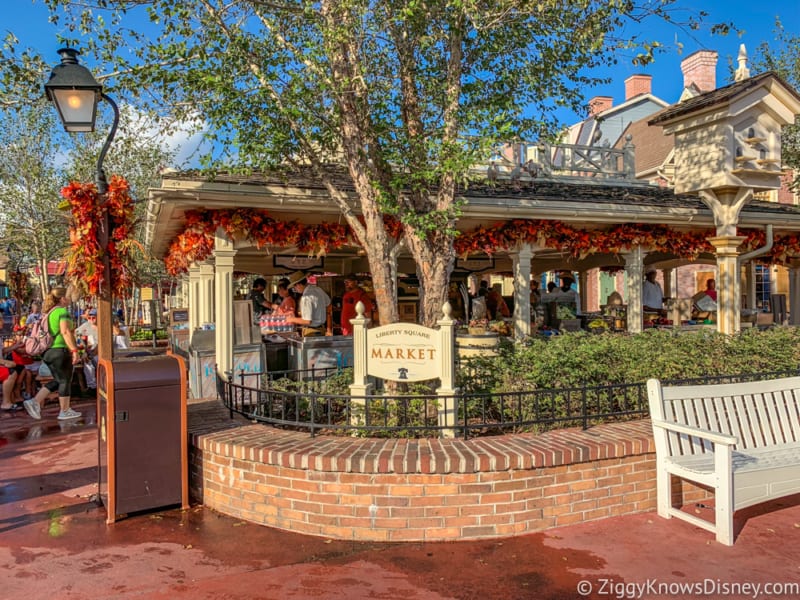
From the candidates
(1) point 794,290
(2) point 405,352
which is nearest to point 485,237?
(2) point 405,352

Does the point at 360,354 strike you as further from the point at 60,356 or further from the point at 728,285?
the point at 728,285

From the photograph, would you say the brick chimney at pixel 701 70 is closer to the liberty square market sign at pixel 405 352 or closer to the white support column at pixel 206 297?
the white support column at pixel 206 297

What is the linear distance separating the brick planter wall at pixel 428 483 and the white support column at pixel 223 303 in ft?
9.49

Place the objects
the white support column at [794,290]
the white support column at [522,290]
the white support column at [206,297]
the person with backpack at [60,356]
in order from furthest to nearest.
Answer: the white support column at [794,290], the white support column at [206,297], the white support column at [522,290], the person with backpack at [60,356]

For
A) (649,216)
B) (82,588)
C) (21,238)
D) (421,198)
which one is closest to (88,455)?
(82,588)

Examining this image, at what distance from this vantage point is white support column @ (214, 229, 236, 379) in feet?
24.6

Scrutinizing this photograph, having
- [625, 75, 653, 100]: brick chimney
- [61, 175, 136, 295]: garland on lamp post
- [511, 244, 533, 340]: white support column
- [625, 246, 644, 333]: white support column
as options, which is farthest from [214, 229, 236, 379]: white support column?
[625, 75, 653, 100]: brick chimney

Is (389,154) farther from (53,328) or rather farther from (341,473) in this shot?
(53,328)

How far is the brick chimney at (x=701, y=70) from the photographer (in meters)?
24.5

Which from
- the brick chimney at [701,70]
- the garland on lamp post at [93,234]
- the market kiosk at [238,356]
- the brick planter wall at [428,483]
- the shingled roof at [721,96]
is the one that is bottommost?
the brick planter wall at [428,483]

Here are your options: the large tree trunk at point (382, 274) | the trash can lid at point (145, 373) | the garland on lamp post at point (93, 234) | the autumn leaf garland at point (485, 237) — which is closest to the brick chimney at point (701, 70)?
the autumn leaf garland at point (485, 237)

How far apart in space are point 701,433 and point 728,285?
5643mm

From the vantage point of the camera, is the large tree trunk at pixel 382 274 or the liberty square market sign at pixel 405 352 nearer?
the liberty square market sign at pixel 405 352

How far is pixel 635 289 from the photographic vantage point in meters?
10.2
